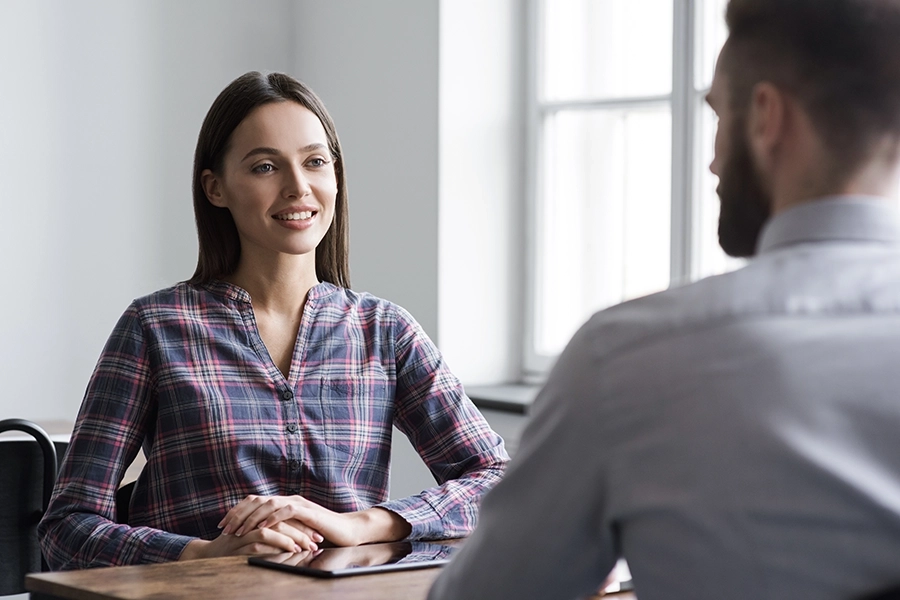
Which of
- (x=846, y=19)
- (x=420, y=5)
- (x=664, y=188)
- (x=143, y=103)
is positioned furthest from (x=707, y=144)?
(x=846, y=19)

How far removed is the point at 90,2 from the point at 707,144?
2140mm

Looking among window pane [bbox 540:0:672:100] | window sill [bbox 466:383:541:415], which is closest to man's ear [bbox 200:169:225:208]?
window sill [bbox 466:383:541:415]

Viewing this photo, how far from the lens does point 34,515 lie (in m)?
2.38

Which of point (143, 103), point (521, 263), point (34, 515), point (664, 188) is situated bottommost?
point (34, 515)

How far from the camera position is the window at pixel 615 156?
362 cm

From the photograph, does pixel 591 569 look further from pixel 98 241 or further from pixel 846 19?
pixel 98 241

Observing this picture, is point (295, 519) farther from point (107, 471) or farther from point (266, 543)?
point (107, 471)

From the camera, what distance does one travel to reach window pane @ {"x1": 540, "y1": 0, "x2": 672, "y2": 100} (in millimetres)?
3809

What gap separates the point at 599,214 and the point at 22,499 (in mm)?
2224

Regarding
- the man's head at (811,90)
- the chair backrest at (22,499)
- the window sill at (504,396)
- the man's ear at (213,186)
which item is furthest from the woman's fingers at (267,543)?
the window sill at (504,396)

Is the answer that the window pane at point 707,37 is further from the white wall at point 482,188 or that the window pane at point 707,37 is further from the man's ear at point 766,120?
the man's ear at point 766,120

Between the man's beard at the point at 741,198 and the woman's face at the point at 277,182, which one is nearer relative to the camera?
Answer: the man's beard at the point at 741,198

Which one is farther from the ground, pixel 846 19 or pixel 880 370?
pixel 846 19

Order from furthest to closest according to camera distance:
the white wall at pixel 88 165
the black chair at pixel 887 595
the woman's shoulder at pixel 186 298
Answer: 1. the white wall at pixel 88 165
2. the woman's shoulder at pixel 186 298
3. the black chair at pixel 887 595
